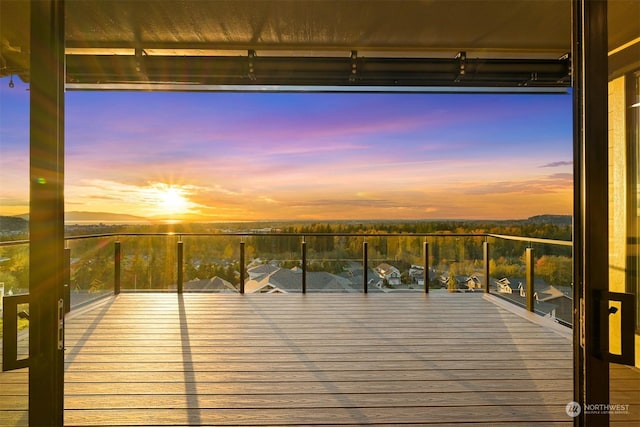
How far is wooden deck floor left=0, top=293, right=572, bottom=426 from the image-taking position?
88.2 inches

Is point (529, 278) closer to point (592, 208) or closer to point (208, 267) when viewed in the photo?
point (592, 208)

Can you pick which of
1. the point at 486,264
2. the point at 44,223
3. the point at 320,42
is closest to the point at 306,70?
the point at 320,42

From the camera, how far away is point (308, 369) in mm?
2895

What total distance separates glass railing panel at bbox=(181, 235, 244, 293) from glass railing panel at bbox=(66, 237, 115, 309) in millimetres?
1107

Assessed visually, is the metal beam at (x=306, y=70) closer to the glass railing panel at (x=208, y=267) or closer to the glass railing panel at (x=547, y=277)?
the glass railing panel at (x=547, y=277)

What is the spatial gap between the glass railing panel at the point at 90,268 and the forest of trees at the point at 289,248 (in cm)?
2

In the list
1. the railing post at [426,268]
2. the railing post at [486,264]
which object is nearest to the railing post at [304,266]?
the railing post at [426,268]

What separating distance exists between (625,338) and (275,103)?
262 inches

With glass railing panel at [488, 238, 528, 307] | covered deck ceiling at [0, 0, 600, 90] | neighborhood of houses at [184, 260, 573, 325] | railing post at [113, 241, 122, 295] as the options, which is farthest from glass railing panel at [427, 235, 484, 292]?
railing post at [113, 241, 122, 295]

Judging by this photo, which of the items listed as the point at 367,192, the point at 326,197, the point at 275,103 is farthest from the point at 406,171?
the point at 275,103

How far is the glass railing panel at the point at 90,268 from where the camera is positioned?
4.63 meters

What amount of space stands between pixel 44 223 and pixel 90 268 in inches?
184

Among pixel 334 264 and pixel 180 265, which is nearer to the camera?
pixel 180 265

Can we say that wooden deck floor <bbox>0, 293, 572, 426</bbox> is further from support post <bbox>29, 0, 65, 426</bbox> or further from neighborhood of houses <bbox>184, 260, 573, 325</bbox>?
neighborhood of houses <bbox>184, 260, 573, 325</bbox>
